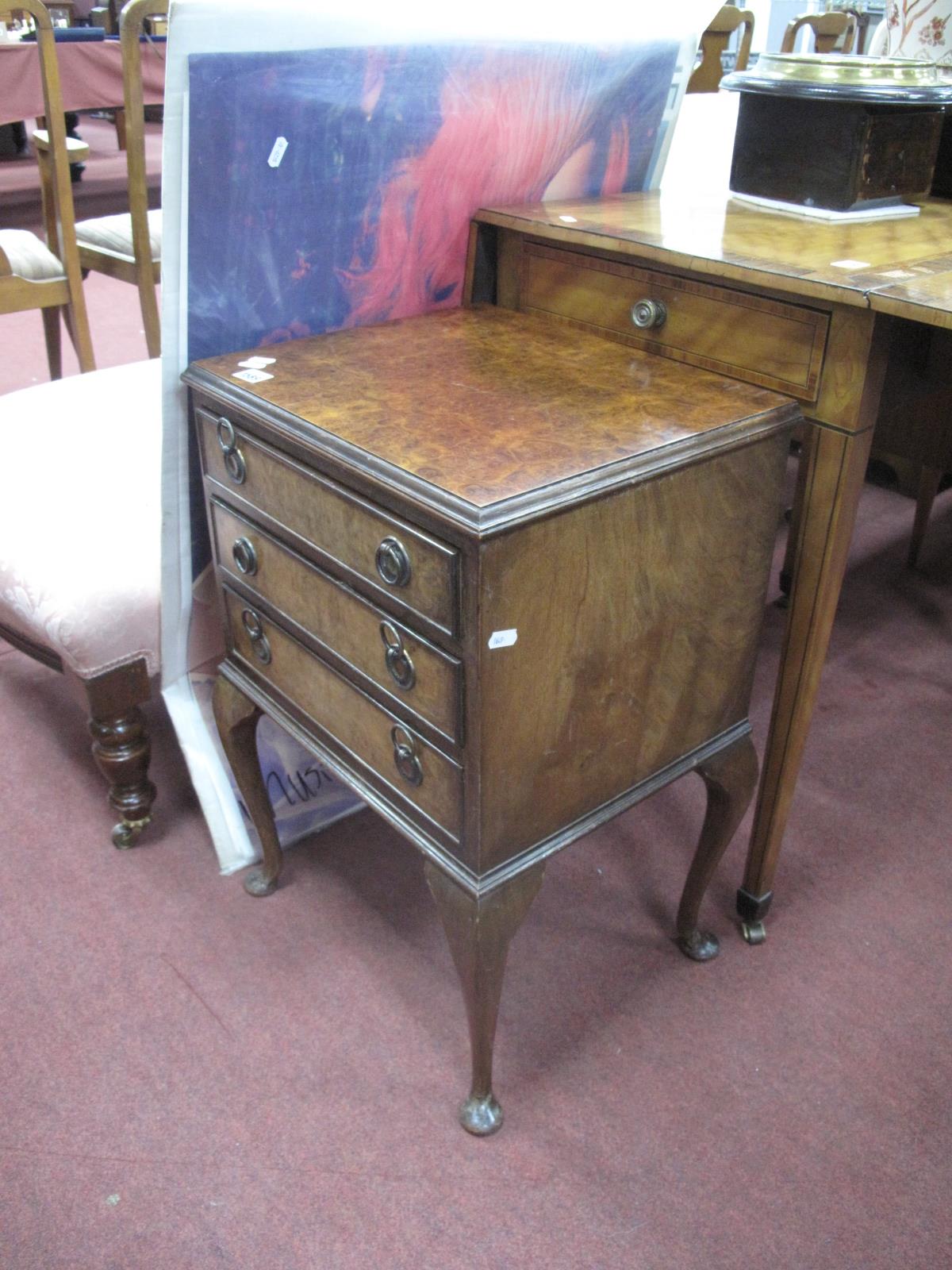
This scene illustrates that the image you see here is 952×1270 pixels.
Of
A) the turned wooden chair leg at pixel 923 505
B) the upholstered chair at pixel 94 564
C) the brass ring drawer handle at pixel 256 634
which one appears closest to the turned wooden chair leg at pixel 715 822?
the brass ring drawer handle at pixel 256 634

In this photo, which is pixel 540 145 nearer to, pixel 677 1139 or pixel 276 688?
pixel 276 688

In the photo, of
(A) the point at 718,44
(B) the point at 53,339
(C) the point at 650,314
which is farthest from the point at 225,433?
(A) the point at 718,44

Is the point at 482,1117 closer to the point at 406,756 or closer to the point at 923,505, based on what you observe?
the point at 406,756

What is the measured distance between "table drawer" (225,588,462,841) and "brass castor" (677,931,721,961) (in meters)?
0.49

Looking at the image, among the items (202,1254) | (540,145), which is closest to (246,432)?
(540,145)

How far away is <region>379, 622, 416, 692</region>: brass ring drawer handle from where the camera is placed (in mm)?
861

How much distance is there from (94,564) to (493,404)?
22.5 inches

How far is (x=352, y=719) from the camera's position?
3.22ft

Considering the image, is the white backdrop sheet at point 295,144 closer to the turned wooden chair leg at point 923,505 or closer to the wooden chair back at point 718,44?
the turned wooden chair leg at point 923,505

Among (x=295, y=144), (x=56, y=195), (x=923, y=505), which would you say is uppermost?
(x=295, y=144)

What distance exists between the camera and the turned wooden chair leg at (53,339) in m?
2.39

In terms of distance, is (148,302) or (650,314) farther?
(148,302)

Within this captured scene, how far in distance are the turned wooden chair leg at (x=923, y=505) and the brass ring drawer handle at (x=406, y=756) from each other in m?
1.41

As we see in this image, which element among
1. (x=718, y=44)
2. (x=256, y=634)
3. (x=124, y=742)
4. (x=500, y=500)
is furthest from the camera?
(x=718, y=44)
